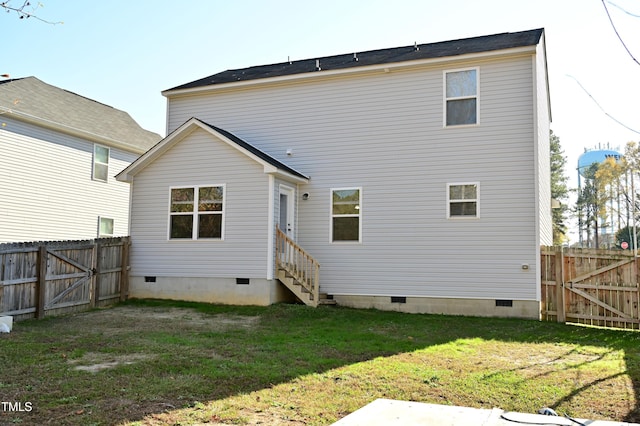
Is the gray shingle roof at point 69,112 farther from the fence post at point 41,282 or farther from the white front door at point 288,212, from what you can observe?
the white front door at point 288,212

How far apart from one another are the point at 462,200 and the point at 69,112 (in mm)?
14511

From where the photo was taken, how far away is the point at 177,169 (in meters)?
13.4

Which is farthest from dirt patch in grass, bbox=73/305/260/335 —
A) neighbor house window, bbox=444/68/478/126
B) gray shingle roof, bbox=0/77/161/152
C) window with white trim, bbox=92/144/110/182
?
window with white trim, bbox=92/144/110/182

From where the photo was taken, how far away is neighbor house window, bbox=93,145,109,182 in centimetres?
1888

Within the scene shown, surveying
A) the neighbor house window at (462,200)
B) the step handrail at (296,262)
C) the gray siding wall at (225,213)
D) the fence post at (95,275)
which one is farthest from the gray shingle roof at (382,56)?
the fence post at (95,275)

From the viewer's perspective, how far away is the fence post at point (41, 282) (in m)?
10.1

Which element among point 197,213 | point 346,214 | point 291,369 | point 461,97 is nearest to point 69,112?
point 197,213

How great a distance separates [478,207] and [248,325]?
602cm

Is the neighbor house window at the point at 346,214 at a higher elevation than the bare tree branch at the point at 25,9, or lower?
lower

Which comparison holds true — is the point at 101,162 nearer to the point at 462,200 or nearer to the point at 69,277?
the point at 69,277

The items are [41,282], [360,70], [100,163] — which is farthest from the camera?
[100,163]

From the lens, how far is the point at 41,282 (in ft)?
33.5

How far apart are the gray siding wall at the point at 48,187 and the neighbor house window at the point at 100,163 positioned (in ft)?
0.61

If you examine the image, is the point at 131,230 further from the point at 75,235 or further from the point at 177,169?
the point at 75,235
